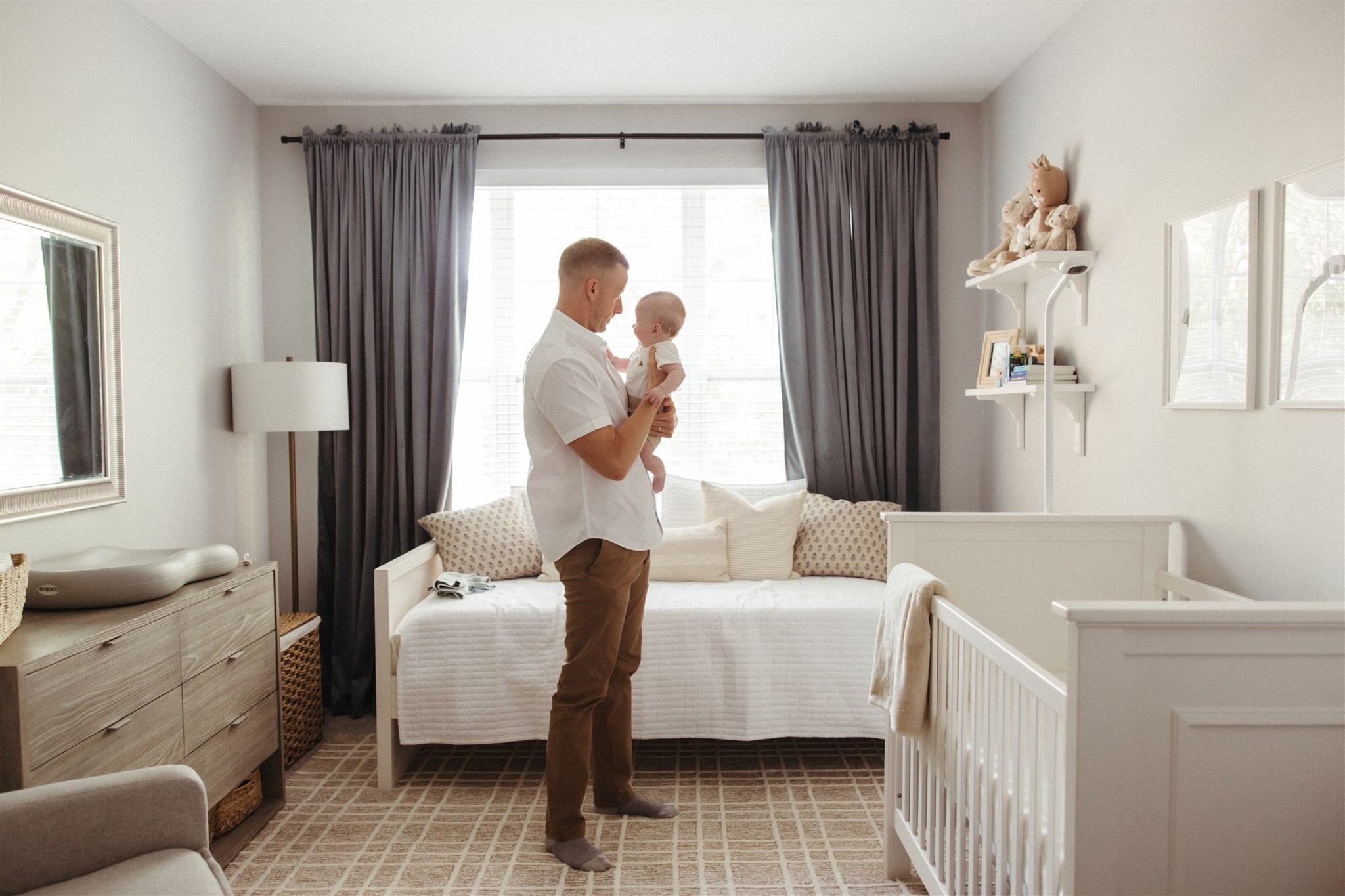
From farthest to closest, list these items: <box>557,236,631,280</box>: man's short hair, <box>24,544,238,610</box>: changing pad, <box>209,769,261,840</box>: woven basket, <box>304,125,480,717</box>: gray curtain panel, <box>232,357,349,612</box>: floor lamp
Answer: <box>304,125,480,717</box>: gray curtain panel → <box>232,357,349,612</box>: floor lamp → <box>209,769,261,840</box>: woven basket → <box>557,236,631,280</box>: man's short hair → <box>24,544,238,610</box>: changing pad

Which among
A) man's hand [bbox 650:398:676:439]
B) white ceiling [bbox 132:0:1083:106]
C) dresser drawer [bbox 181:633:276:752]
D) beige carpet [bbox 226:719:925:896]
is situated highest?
white ceiling [bbox 132:0:1083:106]

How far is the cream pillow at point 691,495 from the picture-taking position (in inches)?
134

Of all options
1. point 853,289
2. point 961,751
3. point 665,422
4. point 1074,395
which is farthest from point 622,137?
point 961,751

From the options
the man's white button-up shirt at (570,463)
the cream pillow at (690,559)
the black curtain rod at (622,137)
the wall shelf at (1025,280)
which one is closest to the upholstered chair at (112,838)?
the man's white button-up shirt at (570,463)

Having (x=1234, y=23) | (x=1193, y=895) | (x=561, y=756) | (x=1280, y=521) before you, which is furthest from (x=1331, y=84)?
(x=561, y=756)

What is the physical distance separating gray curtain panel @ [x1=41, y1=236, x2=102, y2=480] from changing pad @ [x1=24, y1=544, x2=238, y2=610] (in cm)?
28

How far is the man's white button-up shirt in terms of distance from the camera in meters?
2.02

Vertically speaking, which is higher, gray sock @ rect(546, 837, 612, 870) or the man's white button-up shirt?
the man's white button-up shirt

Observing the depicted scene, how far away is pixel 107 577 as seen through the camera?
1.89m

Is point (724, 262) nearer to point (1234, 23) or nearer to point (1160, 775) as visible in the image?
point (1234, 23)

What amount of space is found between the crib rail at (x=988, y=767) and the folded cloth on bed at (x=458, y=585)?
62.9 inches

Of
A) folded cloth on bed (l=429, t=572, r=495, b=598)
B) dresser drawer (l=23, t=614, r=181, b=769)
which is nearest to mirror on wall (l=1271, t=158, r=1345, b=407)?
folded cloth on bed (l=429, t=572, r=495, b=598)

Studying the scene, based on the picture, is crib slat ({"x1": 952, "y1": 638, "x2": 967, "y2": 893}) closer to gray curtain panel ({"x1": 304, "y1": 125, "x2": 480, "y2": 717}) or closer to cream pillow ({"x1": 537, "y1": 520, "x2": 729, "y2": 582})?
cream pillow ({"x1": 537, "y1": 520, "x2": 729, "y2": 582})

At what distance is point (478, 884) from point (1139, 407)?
2.12 metres
